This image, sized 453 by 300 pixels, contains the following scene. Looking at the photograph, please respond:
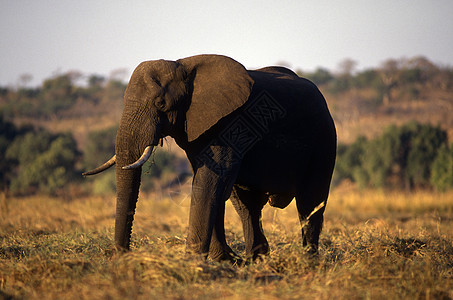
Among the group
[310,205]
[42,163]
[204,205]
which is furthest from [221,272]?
[42,163]

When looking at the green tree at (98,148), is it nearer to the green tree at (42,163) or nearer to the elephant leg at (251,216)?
the green tree at (42,163)

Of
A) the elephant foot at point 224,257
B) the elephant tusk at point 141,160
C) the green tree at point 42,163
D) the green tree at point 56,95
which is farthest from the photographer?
the green tree at point 56,95

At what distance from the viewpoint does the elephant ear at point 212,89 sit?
556 cm

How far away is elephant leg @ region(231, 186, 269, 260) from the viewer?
667 centimetres

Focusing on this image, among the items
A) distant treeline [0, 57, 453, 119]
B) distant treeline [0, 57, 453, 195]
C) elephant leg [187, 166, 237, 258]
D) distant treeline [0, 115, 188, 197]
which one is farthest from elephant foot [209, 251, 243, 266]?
distant treeline [0, 57, 453, 119]

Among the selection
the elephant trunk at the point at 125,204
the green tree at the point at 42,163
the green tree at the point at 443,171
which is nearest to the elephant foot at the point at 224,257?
the elephant trunk at the point at 125,204

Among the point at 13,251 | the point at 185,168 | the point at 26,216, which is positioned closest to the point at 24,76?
the point at 185,168

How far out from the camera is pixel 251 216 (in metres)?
6.75

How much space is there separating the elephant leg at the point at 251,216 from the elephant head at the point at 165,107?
1.39m

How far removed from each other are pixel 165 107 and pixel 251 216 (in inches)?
77.8

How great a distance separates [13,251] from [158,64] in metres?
2.82

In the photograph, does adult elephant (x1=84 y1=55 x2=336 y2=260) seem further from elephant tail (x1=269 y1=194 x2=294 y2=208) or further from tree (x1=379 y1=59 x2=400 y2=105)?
tree (x1=379 y1=59 x2=400 y2=105)

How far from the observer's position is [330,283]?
15.3ft

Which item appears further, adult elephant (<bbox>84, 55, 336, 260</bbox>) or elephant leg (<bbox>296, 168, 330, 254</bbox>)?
elephant leg (<bbox>296, 168, 330, 254</bbox>)
